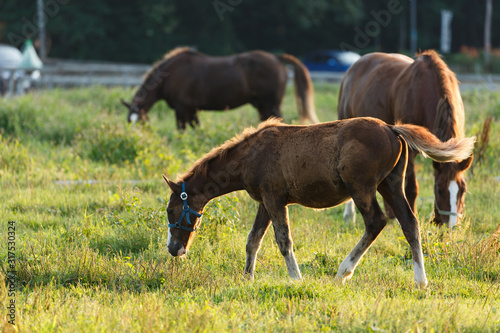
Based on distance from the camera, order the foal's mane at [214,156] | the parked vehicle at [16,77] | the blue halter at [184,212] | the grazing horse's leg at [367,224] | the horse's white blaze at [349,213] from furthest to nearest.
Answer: the parked vehicle at [16,77] → the horse's white blaze at [349,213] → the foal's mane at [214,156] → the blue halter at [184,212] → the grazing horse's leg at [367,224]

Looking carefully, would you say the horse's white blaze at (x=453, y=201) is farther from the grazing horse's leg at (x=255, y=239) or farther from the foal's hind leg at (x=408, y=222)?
the grazing horse's leg at (x=255, y=239)

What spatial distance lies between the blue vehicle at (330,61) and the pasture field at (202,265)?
2491 centimetres

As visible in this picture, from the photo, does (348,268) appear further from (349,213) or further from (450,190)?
(349,213)

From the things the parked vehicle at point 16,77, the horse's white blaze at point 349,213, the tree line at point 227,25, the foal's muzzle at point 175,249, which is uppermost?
the tree line at point 227,25

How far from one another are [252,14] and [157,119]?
29.7m

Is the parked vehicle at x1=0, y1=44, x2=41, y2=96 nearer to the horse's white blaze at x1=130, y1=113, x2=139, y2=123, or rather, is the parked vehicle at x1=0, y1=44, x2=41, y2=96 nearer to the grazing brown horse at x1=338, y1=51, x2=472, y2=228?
the horse's white blaze at x1=130, y1=113, x2=139, y2=123

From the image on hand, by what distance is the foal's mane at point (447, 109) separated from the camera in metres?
6.37

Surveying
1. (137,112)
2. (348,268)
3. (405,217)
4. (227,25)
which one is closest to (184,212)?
(348,268)

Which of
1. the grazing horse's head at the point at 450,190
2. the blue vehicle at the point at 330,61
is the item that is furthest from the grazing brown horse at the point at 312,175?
the blue vehicle at the point at 330,61

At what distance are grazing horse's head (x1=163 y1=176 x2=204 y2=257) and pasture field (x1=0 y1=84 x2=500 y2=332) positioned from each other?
0.22m

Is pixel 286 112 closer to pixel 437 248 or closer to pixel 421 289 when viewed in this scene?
pixel 437 248

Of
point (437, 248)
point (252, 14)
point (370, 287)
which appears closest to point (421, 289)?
point (370, 287)

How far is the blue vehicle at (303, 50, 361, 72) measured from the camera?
113ft

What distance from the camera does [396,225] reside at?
718cm
